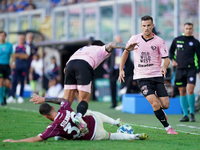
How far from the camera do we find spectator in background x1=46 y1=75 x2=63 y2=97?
1789 cm

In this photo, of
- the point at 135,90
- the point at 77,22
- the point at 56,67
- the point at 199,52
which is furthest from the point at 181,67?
the point at 77,22

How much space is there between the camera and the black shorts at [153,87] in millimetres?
7027

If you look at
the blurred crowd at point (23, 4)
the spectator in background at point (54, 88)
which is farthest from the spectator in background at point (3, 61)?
the blurred crowd at point (23, 4)

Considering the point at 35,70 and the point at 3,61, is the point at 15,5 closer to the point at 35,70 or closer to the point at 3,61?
the point at 35,70

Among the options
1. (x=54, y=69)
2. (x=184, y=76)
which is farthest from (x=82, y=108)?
(x=54, y=69)

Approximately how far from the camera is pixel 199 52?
9.68 m

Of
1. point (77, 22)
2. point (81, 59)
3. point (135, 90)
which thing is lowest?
point (135, 90)

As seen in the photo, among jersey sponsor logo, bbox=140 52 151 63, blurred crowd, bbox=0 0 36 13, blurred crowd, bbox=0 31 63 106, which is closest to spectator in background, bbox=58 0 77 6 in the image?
blurred crowd, bbox=0 31 63 106

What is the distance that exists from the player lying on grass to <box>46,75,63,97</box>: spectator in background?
11.9 m

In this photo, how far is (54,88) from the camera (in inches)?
711

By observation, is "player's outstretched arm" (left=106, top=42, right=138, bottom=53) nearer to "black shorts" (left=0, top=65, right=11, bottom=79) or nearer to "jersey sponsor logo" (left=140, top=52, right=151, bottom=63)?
"jersey sponsor logo" (left=140, top=52, right=151, bottom=63)

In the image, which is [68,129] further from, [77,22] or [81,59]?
[77,22]

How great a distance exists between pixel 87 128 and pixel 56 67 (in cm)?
1408

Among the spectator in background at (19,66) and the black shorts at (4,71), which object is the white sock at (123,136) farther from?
the spectator in background at (19,66)
